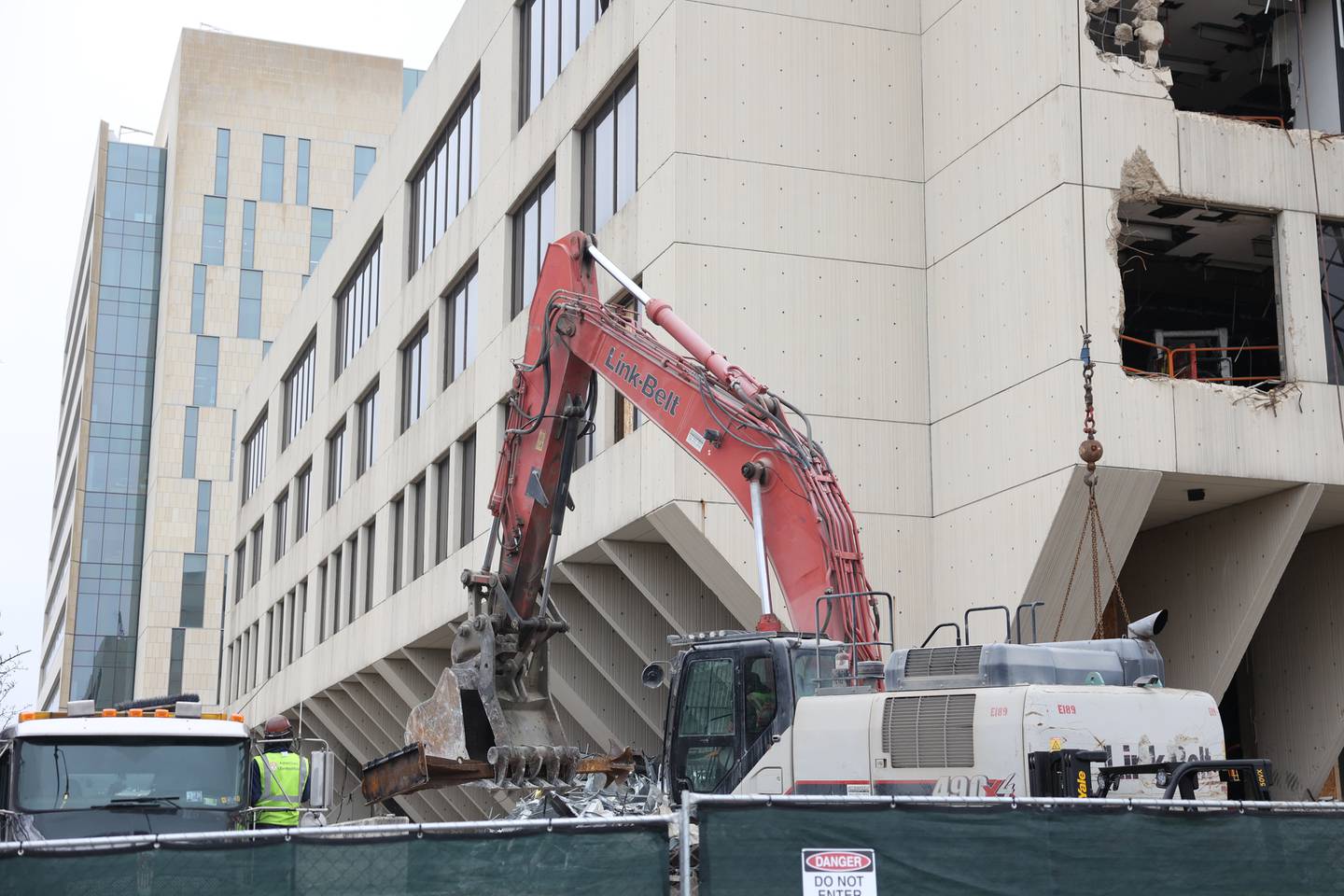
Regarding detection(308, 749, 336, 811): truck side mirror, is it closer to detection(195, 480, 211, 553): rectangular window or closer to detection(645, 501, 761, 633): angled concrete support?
detection(645, 501, 761, 633): angled concrete support

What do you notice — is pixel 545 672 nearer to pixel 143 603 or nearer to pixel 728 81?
pixel 728 81

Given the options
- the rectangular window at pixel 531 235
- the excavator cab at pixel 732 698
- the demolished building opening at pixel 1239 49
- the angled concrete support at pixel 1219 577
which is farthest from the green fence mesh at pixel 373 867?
the rectangular window at pixel 531 235

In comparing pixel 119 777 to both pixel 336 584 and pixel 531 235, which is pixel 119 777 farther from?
pixel 336 584

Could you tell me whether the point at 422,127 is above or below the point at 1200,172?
above

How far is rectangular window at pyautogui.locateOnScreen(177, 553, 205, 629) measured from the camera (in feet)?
300

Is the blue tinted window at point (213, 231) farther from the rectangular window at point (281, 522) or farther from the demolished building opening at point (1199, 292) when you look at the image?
the demolished building opening at point (1199, 292)

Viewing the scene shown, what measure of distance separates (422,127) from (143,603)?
6104 centimetres

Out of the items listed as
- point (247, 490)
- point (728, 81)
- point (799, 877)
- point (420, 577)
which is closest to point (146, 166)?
point (247, 490)

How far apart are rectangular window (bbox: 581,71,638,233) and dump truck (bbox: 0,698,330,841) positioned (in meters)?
13.8

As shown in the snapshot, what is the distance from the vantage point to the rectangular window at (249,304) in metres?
94.8

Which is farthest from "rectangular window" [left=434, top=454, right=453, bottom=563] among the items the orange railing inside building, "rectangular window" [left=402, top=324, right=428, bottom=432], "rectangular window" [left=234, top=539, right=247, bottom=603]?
"rectangular window" [left=234, top=539, right=247, bottom=603]

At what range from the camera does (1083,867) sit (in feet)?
28.0

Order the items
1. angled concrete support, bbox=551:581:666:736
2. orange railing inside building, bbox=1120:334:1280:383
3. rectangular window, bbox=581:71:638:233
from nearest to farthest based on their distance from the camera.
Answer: orange railing inside building, bbox=1120:334:1280:383, rectangular window, bbox=581:71:638:233, angled concrete support, bbox=551:581:666:736

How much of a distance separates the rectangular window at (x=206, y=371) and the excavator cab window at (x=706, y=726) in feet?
277
